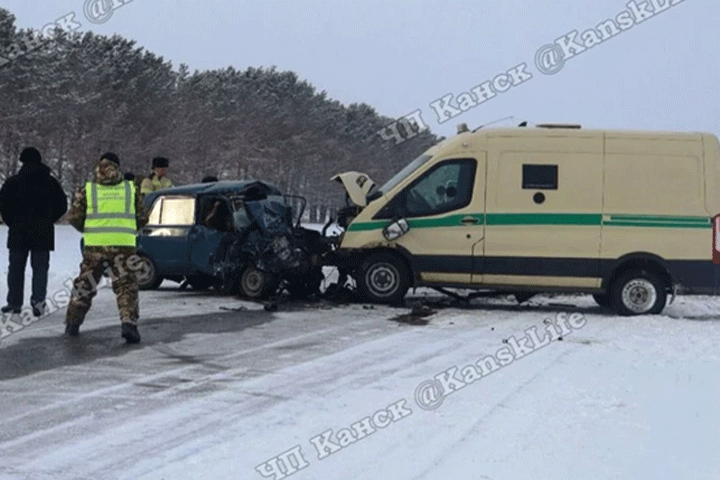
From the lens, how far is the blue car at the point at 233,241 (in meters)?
11.9

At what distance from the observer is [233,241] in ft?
39.5

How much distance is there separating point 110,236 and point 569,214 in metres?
6.17

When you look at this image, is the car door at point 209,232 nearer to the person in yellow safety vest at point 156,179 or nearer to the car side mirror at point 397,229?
the person in yellow safety vest at point 156,179

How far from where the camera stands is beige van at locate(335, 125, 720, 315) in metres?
11.0

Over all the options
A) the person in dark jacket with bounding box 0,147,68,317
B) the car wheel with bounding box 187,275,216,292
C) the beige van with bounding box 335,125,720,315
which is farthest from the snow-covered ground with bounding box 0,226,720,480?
the car wheel with bounding box 187,275,216,292

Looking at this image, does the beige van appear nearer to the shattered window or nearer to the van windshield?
the van windshield

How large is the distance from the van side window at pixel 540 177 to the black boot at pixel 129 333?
18.8ft

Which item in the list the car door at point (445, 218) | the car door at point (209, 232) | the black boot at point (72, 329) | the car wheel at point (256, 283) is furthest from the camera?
the car door at point (209, 232)

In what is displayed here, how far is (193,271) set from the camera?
12.5 metres

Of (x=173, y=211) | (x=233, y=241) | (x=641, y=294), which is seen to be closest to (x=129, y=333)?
(x=233, y=241)

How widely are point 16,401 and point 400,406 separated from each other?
271cm

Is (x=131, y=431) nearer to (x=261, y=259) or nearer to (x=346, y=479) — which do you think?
(x=346, y=479)

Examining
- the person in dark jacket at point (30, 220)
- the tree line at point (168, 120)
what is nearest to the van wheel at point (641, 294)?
the person in dark jacket at point (30, 220)

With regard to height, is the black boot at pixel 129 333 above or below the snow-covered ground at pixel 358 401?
above
